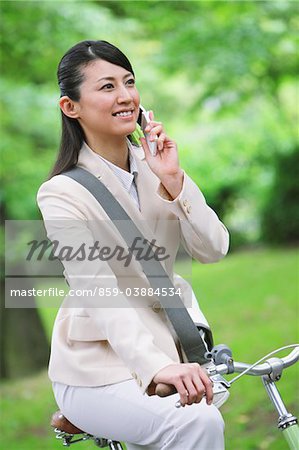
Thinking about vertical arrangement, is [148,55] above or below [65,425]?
above

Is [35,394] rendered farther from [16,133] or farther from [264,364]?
[264,364]

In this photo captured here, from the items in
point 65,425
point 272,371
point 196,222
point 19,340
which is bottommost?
point 19,340

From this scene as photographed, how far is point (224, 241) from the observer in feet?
8.05

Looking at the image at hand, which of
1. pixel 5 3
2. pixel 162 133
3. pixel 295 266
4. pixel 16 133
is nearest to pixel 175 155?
pixel 162 133

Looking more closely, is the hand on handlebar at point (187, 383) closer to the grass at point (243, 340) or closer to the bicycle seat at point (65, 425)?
the bicycle seat at point (65, 425)

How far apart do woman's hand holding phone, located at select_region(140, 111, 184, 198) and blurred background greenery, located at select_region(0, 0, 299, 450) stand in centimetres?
249

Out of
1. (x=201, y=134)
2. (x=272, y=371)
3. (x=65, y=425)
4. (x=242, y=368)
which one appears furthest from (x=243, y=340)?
(x=242, y=368)

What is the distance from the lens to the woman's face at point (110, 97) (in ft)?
7.82

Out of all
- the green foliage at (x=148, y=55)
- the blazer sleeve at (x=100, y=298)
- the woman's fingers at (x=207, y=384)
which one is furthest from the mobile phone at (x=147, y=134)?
the green foliage at (x=148, y=55)

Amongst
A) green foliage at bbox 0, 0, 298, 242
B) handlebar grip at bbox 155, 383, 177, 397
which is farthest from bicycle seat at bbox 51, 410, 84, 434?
green foliage at bbox 0, 0, 298, 242

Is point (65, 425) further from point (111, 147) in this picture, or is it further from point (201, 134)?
point (201, 134)

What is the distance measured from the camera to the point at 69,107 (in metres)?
2.49

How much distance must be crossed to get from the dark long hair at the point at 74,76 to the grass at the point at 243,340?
12.0 feet

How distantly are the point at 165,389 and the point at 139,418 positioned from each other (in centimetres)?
24
